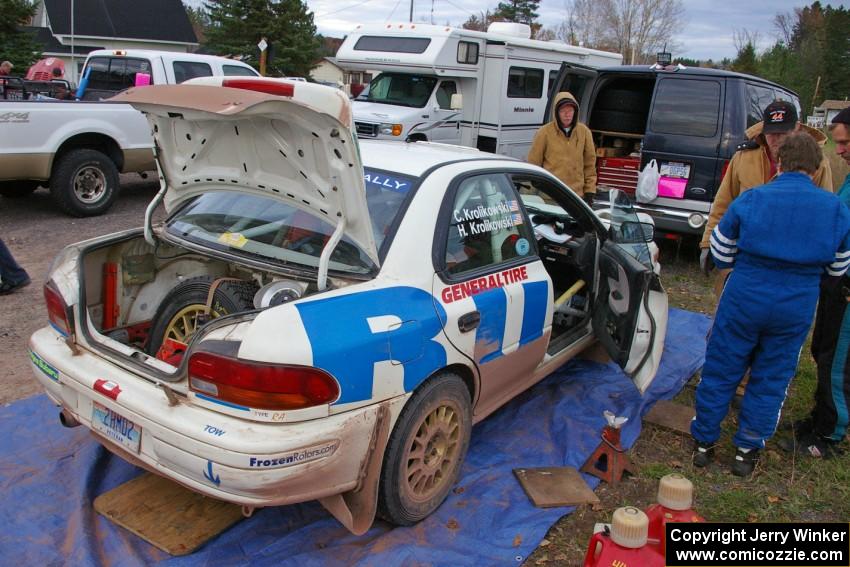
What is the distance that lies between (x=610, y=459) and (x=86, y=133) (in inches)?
285

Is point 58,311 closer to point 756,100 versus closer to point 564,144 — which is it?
point 564,144

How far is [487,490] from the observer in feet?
10.8

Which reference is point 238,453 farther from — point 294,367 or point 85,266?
point 85,266

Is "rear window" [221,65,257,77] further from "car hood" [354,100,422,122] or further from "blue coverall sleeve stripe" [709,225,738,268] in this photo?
"blue coverall sleeve stripe" [709,225,738,268]

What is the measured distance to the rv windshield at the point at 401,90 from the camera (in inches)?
451

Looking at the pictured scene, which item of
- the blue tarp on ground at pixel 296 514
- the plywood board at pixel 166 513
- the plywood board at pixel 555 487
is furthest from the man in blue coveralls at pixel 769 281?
the plywood board at pixel 166 513

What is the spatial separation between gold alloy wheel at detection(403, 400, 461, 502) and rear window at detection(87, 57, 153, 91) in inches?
315

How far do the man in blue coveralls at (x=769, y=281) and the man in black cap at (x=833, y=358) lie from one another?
1.12 ft

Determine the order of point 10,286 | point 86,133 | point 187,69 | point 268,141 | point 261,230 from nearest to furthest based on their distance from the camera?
point 268,141 < point 261,230 < point 10,286 < point 86,133 < point 187,69

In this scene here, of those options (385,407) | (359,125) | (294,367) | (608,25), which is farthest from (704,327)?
(608,25)

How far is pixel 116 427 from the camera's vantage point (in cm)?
255

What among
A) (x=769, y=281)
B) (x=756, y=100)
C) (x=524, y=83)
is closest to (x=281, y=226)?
(x=769, y=281)

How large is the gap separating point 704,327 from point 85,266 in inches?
192

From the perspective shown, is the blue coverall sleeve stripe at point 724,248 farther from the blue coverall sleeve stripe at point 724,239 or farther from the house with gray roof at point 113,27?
the house with gray roof at point 113,27
